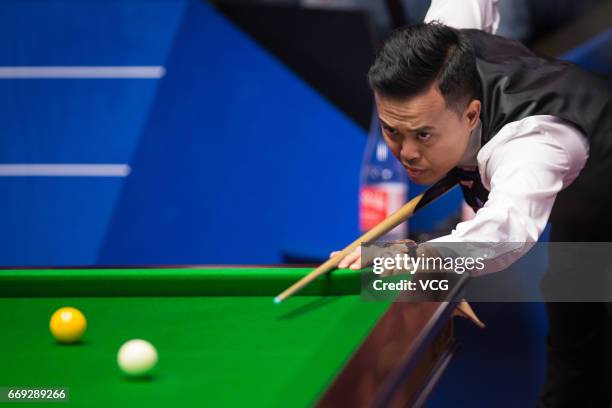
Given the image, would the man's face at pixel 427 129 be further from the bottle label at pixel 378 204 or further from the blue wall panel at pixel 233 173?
the blue wall panel at pixel 233 173

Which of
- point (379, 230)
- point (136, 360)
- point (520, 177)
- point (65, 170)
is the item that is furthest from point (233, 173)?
point (136, 360)

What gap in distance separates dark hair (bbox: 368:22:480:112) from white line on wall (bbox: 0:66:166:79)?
2.75 metres

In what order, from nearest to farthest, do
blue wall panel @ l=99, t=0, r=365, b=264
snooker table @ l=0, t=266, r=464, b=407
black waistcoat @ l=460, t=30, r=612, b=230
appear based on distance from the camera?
snooker table @ l=0, t=266, r=464, b=407 → black waistcoat @ l=460, t=30, r=612, b=230 → blue wall panel @ l=99, t=0, r=365, b=264

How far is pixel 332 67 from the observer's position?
4.38m

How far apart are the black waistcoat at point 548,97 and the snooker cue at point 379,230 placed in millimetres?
276

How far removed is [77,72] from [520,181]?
329 centimetres

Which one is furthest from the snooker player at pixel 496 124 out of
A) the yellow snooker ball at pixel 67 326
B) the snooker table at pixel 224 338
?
the yellow snooker ball at pixel 67 326

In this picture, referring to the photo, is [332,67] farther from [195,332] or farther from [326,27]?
[195,332]

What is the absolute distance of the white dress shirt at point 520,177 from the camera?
175cm

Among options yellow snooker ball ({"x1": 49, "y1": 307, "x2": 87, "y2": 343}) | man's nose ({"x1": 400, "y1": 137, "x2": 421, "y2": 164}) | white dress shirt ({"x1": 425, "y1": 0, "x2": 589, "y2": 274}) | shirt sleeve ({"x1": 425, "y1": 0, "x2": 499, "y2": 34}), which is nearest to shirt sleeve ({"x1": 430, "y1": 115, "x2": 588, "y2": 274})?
white dress shirt ({"x1": 425, "y1": 0, "x2": 589, "y2": 274})

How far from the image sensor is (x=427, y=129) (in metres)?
1.93

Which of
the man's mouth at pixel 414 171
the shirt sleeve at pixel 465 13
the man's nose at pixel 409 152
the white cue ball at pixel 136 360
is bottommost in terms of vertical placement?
the white cue ball at pixel 136 360

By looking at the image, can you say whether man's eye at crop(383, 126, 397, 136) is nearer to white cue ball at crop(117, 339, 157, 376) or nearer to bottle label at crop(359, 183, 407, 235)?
white cue ball at crop(117, 339, 157, 376)

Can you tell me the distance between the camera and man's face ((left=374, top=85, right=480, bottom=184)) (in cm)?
192
